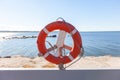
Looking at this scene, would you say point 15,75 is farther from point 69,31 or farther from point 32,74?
point 69,31

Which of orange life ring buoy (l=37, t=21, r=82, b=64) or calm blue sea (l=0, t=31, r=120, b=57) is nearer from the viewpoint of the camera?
orange life ring buoy (l=37, t=21, r=82, b=64)

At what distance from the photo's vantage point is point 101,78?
2.47m

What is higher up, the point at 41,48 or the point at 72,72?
the point at 41,48

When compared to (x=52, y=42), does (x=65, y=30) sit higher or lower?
higher

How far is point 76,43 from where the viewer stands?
2.68m

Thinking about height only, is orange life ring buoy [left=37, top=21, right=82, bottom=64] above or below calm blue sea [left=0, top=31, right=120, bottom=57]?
above

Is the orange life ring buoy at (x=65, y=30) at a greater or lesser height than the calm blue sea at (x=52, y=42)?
greater

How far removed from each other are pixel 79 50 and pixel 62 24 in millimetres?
382

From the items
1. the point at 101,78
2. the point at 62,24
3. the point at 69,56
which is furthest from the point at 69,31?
the point at 101,78

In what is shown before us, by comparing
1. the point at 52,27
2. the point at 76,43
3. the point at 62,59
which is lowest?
the point at 62,59

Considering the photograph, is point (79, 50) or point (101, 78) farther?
point (79, 50)

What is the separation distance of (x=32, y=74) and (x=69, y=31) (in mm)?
680

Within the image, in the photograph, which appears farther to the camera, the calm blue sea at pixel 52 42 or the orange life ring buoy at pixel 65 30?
the calm blue sea at pixel 52 42

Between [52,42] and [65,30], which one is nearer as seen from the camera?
[65,30]
